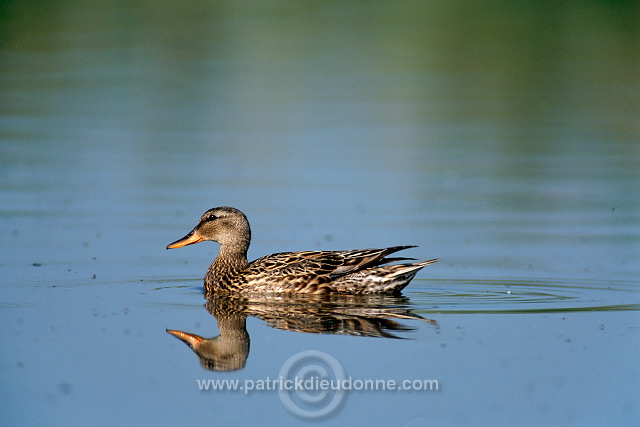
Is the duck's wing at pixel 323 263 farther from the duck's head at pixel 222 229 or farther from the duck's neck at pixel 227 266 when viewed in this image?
the duck's head at pixel 222 229

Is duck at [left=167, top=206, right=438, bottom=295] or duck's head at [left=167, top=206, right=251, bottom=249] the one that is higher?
duck's head at [left=167, top=206, right=251, bottom=249]

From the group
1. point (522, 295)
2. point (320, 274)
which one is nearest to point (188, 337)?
point (320, 274)

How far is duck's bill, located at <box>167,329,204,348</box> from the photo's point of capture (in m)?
8.25

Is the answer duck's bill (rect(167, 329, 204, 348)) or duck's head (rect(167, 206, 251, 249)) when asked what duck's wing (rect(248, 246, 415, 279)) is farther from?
duck's bill (rect(167, 329, 204, 348))

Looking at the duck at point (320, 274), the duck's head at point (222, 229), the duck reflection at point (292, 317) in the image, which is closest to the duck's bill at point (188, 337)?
the duck reflection at point (292, 317)

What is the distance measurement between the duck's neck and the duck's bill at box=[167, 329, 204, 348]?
1626 mm

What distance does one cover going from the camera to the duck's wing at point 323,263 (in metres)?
9.92

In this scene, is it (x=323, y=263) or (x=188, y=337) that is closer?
(x=188, y=337)

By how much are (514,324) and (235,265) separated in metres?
2.75

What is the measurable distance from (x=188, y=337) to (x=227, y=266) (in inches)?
83.3

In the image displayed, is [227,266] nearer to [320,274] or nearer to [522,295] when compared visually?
[320,274]

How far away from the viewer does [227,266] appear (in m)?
10.5

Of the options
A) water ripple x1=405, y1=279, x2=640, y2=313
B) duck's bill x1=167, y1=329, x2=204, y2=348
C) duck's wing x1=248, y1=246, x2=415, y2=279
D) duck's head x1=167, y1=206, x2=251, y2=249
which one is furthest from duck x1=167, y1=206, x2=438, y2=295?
duck's bill x1=167, y1=329, x2=204, y2=348

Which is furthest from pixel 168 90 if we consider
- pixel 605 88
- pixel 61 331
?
pixel 61 331
